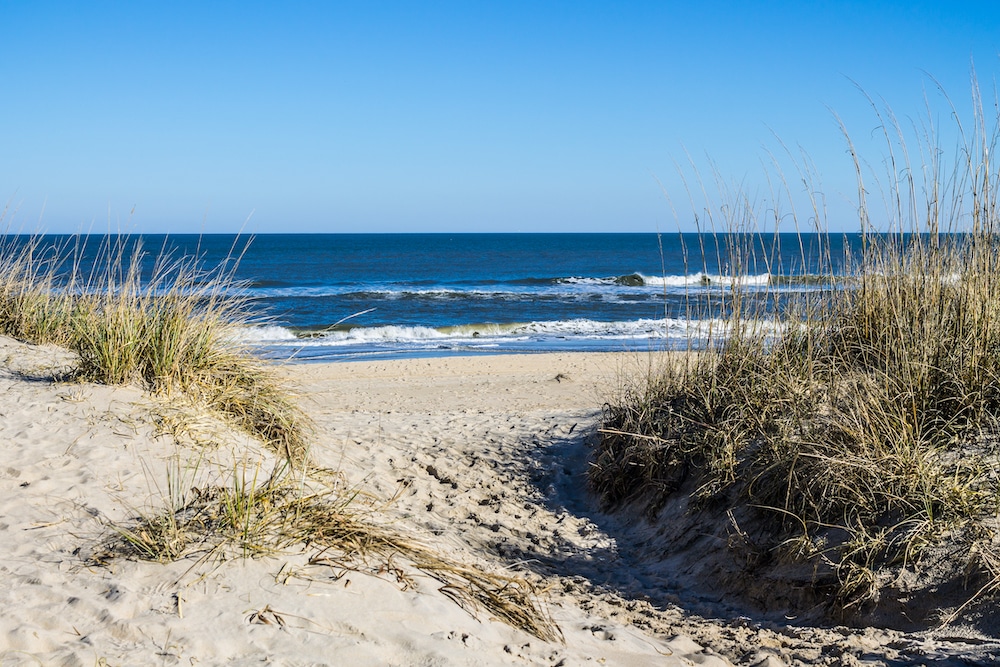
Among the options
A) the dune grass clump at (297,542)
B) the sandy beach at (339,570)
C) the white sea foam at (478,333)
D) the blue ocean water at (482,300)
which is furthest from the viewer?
the white sea foam at (478,333)

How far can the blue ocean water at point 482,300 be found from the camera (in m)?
6.20

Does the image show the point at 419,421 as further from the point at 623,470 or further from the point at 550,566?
the point at 550,566

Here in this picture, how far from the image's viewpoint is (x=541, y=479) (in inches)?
233

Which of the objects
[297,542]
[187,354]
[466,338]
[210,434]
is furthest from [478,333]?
[297,542]

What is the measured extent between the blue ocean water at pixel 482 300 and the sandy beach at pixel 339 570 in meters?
1.23

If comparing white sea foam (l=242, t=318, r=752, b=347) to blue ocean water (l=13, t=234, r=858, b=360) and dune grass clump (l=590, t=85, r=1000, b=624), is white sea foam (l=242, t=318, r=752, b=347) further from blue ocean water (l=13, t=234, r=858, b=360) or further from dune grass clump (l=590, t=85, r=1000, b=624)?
dune grass clump (l=590, t=85, r=1000, b=624)

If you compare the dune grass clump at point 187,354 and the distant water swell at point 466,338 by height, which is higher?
the dune grass clump at point 187,354

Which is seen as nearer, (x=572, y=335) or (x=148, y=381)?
(x=148, y=381)

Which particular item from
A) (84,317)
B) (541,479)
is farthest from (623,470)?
(84,317)

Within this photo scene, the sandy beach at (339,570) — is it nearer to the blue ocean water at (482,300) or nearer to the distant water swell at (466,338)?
the blue ocean water at (482,300)

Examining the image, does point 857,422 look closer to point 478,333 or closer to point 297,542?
point 297,542

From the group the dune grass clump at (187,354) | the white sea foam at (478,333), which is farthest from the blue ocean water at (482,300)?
the dune grass clump at (187,354)

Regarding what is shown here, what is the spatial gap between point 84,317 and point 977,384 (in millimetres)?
5966

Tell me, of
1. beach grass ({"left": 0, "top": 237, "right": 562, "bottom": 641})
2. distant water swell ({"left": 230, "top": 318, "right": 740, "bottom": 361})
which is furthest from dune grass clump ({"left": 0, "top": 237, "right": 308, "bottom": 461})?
distant water swell ({"left": 230, "top": 318, "right": 740, "bottom": 361})
